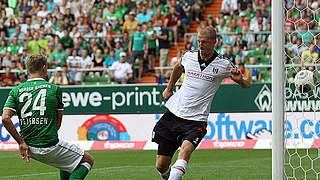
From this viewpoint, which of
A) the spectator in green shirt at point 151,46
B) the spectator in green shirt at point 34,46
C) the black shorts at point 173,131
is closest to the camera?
the black shorts at point 173,131

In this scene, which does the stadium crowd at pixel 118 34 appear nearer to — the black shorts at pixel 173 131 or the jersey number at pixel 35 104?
the black shorts at pixel 173 131

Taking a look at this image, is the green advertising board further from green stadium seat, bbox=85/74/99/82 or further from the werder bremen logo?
green stadium seat, bbox=85/74/99/82

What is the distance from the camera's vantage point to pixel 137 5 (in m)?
22.8

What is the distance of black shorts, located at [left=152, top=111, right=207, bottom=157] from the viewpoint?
7809 millimetres

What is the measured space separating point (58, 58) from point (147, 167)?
938 centimetres

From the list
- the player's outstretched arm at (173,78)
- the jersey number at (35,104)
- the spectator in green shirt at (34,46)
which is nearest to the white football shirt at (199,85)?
the player's outstretched arm at (173,78)

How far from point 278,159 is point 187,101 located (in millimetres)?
1262

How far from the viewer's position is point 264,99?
17234 mm

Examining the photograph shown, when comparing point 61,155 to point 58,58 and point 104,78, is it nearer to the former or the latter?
point 104,78

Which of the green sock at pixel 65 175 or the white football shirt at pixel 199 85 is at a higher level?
the white football shirt at pixel 199 85

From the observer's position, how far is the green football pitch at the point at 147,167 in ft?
35.1

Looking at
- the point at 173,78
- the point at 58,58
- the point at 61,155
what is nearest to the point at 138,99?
the point at 58,58

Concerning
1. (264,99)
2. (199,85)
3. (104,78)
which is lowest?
(264,99)

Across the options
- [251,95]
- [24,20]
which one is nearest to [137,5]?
[24,20]
